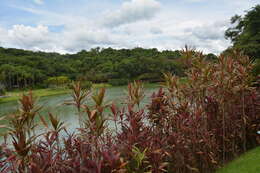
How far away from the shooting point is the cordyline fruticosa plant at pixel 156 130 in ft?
6.54

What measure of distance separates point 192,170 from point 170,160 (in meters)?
0.43

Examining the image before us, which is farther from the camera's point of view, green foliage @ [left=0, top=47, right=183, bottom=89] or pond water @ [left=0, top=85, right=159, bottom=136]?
green foliage @ [left=0, top=47, right=183, bottom=89]

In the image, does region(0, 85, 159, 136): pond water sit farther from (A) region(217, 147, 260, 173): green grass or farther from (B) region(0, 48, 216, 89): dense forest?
(B) region(0, 48, 216, 89): dense forest

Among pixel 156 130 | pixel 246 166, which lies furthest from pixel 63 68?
pixel 246 166

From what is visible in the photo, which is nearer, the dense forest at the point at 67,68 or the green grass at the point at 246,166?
the green grass at the point at 246,166

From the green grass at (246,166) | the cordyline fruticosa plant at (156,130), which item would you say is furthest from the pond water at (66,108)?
the green grass at (246,166)

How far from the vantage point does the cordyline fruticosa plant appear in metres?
1.99

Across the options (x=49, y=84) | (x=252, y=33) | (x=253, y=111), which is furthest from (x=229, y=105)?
(x=49, y=84)

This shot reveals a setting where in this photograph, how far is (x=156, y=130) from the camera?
3055 millimetres

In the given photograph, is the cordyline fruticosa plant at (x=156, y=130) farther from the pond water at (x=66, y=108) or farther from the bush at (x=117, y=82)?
the bush at (x=117, y=82)

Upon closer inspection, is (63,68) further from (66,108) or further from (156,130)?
(156,130)

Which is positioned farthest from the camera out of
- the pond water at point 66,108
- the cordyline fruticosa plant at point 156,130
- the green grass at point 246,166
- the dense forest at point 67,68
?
the dense forest at point 67,68

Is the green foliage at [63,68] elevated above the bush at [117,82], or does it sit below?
above

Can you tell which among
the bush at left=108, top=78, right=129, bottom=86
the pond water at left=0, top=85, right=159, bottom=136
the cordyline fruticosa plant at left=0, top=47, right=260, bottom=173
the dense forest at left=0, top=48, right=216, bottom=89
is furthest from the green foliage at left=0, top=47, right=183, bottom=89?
the cordyline fruticosa plant at left=0, top=47, right=260, bottom=173
